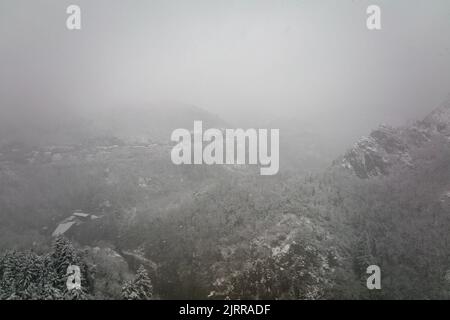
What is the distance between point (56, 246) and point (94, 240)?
6054cm

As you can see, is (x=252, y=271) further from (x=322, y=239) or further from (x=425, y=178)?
(x=425, y=178)

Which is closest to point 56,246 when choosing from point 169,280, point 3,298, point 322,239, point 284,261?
point 3,298

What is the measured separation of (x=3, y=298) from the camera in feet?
257

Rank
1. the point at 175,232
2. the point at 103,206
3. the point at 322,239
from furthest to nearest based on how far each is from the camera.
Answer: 1. the point at 103,206
2. the point at 175,232
3. the point at 322,239

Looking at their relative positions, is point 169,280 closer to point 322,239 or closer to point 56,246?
point 56,246

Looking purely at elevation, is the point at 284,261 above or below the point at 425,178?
below

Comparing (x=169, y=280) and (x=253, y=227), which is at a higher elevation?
(x=253, y=227)

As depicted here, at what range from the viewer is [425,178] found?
7431 inches

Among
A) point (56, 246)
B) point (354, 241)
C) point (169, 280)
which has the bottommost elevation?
point (169, 280)
